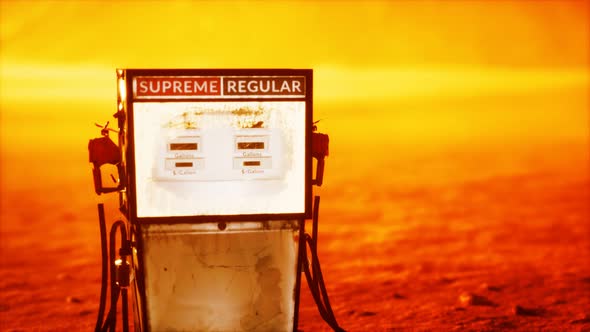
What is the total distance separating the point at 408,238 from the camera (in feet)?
36.4

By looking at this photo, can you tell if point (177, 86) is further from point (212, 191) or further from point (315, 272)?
point (315, 272)

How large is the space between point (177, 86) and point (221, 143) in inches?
18.7

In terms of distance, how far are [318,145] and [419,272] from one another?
422 cm

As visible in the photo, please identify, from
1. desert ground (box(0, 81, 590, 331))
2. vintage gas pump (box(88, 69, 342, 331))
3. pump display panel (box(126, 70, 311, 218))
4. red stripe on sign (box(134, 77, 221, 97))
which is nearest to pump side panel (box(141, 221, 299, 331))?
vintage gas pump (box(88, 69, 342, 331))

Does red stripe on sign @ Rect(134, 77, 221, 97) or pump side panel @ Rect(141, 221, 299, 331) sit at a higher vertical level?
red stripe on sign @ Rect(134, 77, 221, 97)

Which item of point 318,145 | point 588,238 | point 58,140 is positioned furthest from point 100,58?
point 318,145

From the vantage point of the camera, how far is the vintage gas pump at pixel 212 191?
5113mm

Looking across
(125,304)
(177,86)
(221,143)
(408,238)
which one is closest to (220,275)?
(125,304)

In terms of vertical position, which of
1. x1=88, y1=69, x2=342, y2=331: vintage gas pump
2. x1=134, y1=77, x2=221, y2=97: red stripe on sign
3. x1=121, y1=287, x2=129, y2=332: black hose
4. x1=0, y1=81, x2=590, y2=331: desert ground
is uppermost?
x1=134, y1=77, x2=221, y2=97: red stripe on sign

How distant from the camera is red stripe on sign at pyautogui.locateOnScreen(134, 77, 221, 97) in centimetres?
505

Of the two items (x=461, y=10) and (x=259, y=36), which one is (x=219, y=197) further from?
(x=461, y=10)

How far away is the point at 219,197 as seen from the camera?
525 cm

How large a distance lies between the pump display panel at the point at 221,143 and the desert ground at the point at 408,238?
87.7 inches

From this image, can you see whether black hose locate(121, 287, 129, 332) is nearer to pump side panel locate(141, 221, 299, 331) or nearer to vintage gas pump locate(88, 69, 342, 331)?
vintage gas pump locate(88, 69, 342, 331)
